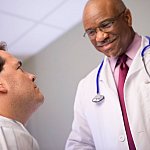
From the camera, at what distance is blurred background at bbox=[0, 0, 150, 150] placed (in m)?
2.29

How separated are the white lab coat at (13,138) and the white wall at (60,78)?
5.00 ft

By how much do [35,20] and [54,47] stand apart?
53cm

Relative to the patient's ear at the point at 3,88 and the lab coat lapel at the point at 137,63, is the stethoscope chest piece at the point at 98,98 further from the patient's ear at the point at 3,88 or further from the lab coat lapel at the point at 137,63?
the patient's ear at the point at 3,88

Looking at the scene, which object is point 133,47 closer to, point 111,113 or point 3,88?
point 111,113

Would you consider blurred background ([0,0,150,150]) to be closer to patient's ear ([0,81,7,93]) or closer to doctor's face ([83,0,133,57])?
doctor's face ([83,0,133,57])

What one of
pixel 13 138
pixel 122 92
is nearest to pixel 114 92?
pixel 122 92

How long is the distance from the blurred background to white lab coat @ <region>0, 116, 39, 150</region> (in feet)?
4.65

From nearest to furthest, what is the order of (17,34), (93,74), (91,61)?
(93,74) → (91,61) → (17,34)

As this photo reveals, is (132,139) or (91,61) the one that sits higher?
(91,61)

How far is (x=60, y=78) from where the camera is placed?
9.35ft

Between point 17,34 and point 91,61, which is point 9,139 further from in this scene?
point 17,34

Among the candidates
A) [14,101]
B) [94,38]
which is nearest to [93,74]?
[94,38]

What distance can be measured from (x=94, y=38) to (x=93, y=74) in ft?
0.87

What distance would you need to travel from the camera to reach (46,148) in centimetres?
295
